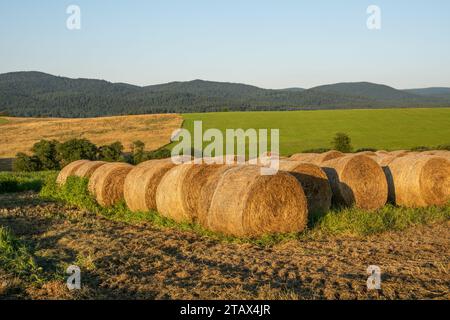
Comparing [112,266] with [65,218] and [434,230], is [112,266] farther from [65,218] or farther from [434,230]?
[434,230]

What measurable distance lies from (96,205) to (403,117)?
61058 mm

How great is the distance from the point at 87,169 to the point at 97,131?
1943 inches

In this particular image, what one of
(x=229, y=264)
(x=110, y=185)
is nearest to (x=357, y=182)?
(x=229, y=264)

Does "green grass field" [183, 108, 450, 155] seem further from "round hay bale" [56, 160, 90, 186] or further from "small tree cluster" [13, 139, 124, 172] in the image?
"round hay bale" [56, 160, 90, 186]

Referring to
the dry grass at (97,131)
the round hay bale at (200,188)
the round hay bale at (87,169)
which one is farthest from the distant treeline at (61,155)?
the round hay bale at (200,188)

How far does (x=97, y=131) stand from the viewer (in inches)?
2482

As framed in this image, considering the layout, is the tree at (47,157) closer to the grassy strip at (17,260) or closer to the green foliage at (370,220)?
the grassy strip at (17,260)

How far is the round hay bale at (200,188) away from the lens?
33.1ft

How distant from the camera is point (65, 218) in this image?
1186cm

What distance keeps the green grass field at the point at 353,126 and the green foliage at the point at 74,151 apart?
16995mm

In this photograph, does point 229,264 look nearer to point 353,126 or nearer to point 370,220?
point 370,220

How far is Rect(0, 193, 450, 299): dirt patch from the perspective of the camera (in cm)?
578

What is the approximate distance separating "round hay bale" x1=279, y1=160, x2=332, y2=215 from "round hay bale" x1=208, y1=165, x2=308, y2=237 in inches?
49.6

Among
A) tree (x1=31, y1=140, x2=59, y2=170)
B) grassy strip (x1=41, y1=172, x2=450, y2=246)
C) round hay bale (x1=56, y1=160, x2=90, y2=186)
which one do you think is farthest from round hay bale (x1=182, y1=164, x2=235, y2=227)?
tree (x1=31, y1=140, x2=59, y2=170)
